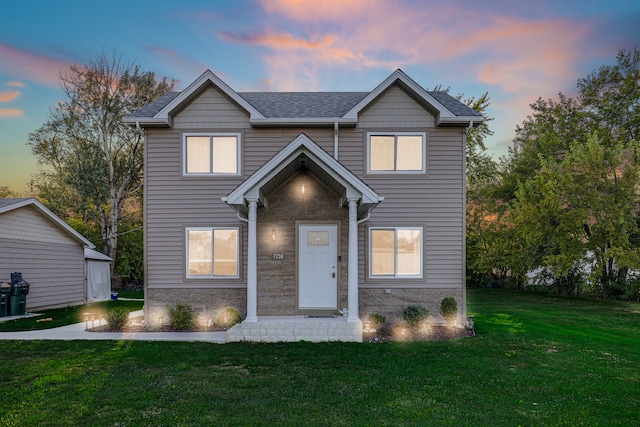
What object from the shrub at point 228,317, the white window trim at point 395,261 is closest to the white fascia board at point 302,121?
the white window trim at point 395,261

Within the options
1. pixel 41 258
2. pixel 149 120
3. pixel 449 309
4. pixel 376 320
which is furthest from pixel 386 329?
pixel 41 258

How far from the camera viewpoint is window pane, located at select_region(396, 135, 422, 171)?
11.3 metres

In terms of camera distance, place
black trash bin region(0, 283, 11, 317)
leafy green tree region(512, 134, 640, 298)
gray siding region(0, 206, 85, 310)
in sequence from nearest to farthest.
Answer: black trash bin region(0, 283, 11, 317), gray siding region(0, 206, 85, 310), leafy green tree region(512, 134, 640, 298)

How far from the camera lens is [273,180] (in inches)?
385

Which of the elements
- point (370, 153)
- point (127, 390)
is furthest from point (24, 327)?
point (370, 153)

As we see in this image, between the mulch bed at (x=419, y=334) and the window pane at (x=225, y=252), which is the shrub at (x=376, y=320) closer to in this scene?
the mulch bed at (x=419, y=334)

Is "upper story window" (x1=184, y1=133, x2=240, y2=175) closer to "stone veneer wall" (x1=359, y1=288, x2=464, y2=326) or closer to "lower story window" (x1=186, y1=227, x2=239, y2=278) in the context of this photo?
"lower story window" (x1=186, y1=227, x2=239, y2=278)

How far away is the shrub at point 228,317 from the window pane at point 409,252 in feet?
14.4

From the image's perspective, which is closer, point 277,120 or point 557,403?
point 557,403

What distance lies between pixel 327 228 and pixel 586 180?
13.3 m

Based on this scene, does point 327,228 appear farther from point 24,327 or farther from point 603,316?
point 603,316

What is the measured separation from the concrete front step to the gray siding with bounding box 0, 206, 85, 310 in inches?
421

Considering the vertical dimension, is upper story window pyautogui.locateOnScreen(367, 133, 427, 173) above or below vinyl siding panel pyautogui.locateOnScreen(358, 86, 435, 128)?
below

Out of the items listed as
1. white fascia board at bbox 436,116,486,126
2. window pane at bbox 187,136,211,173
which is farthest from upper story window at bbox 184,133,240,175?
white fascia board at bbox 436,116,486,126
